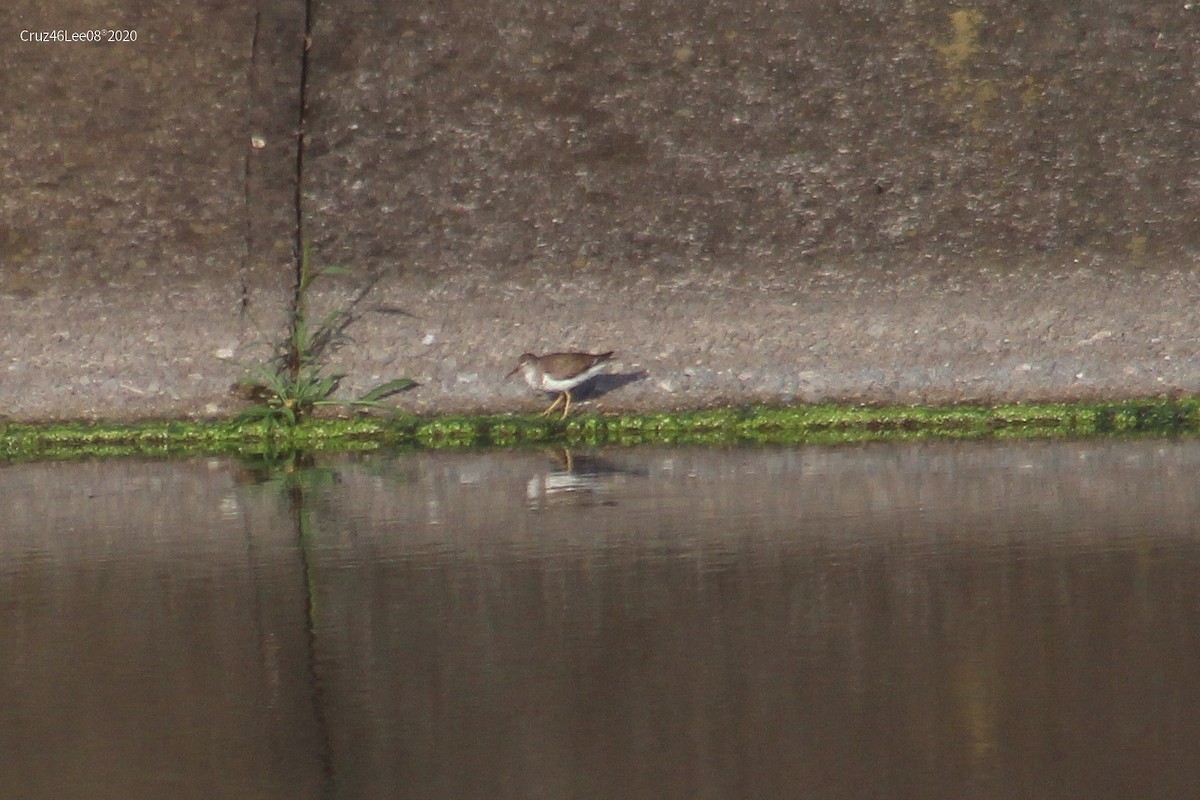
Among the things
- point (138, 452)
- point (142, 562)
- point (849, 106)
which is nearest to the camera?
point (142, 562)

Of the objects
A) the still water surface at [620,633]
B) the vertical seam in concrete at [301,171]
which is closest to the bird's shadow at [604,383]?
the still water surface at [620,633]

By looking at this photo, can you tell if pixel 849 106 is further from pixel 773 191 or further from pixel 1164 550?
pixel 1164 550

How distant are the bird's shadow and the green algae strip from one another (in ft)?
0.59

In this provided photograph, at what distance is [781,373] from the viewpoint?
26.7 ft

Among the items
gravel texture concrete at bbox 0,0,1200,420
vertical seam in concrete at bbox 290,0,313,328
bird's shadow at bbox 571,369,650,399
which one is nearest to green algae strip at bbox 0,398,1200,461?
bird's shadow at bbox 571,369,650,399

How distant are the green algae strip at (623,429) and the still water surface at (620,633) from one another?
88 cm

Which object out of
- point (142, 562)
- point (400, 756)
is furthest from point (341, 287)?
point (400, 756)

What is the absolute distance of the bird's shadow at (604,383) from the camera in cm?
806

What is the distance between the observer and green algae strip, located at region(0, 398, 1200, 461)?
755 cm

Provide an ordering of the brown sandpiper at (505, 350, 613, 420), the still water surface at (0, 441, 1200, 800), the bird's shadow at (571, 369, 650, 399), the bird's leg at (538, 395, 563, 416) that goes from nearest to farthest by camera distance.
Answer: the still water surface at (0, 441, 1200, 800) → the brown sandpiper at (505, 350, 613, 420) → the bird's leg at (538, 395, 563, 416) → the bird's shadow at (571, 369, 650, 399)

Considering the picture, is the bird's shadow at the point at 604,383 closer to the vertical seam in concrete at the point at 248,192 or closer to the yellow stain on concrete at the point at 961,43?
the vertical seam in concrete at the point at 248,192

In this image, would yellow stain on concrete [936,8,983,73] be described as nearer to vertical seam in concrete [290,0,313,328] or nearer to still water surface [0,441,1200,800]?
still water surface [0,441,1200,800]

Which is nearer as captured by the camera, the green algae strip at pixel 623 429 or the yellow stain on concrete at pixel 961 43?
the green algae strip at pixel 623 429

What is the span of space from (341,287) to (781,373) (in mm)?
2359
